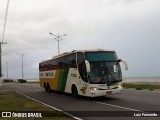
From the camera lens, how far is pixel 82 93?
2336 centimetres

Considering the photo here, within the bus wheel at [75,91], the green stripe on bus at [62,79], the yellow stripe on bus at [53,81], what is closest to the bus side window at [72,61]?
the green stripe on bus at [62,79]

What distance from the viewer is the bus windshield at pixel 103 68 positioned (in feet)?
72.1

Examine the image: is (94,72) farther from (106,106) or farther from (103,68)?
(106,106)

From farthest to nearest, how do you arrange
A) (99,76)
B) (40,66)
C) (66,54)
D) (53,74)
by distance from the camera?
1. (40,66)
2. (53,74)
3. (66,54)
4. (99,76)

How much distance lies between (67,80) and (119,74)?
553 centimetres

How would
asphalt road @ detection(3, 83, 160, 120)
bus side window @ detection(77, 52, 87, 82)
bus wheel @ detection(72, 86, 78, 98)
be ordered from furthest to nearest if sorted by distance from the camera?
bus wheel @ detection(72, 86, 78, 98)
bus side window @ detection(77, 52, 87, 82)
asphalt road @ detection(3, 83, 160, 120)

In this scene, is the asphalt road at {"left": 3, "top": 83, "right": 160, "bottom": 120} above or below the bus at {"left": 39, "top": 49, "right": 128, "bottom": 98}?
below

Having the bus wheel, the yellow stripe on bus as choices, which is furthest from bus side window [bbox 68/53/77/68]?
the yellow stripe on bus

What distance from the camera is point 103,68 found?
2217cm

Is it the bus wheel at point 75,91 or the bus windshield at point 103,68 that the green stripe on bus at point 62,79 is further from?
the bus windshield at point 103,68

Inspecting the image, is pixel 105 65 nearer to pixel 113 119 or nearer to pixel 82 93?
pixel 82 93

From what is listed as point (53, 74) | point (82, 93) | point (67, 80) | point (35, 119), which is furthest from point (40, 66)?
point (35, 119)

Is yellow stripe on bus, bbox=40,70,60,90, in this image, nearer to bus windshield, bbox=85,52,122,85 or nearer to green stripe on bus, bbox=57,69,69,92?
green stripe on bus, bbox=57,69,69,92

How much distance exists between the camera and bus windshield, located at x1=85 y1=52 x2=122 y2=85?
72.1ft
